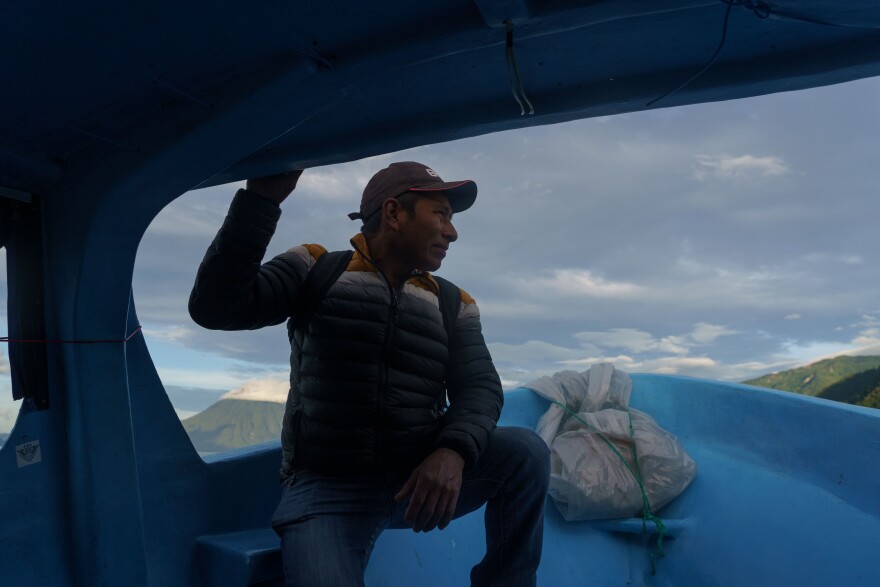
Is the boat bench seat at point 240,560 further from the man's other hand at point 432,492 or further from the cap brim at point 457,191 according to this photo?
the cap brim at point 457,191

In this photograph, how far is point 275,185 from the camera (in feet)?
4.54

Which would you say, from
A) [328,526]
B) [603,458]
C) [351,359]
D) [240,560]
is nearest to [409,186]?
[351,359]

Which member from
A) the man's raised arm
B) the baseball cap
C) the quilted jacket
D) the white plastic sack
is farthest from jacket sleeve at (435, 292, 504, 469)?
the white plastic sack

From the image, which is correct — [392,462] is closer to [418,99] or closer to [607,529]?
[418,99]

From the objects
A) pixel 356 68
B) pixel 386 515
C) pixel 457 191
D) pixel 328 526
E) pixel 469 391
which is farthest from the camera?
pixel 457 191

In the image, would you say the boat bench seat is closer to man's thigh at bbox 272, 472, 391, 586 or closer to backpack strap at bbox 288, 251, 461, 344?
man's thigh at bbox 272, 472, 391, 586

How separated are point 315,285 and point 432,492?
0.60 metres

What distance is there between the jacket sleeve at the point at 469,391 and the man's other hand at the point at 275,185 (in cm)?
62

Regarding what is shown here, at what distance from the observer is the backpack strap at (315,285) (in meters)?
1.50

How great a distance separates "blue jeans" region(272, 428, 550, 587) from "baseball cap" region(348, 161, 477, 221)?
0.69m

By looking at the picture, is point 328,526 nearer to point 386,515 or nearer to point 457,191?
point 386,515

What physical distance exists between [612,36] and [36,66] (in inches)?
41.4

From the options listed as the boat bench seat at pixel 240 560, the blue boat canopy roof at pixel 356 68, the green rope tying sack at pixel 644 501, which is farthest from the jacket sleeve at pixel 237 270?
the green rope tying sack at pixel 644 501

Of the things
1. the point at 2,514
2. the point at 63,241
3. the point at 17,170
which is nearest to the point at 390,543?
the point at 2,514
